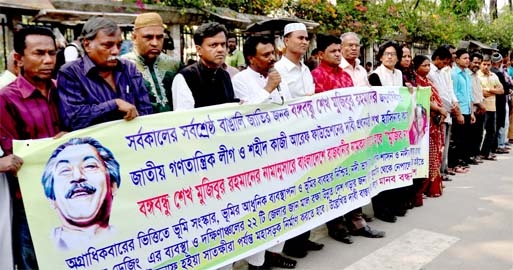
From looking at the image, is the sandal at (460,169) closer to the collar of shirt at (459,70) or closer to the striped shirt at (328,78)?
the collar of shirt at (459,70)

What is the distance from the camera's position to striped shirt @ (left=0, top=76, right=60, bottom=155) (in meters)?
2.27

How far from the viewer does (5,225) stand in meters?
2.33

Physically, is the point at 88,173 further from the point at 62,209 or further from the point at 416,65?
the point at 416,65

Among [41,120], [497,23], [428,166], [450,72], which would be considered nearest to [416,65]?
[428,166]

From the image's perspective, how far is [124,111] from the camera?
250cm

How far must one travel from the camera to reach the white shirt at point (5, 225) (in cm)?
230

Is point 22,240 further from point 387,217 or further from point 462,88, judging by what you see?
point 462,88

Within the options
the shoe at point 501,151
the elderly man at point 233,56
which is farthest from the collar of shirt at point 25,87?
the shoe at point 501,151

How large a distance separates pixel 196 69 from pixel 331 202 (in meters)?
1.55

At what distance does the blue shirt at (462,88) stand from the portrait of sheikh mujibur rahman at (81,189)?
5.89m

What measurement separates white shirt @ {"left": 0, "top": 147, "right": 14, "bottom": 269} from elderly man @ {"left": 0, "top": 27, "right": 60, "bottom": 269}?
3 centimetres

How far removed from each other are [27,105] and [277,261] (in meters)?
2.08

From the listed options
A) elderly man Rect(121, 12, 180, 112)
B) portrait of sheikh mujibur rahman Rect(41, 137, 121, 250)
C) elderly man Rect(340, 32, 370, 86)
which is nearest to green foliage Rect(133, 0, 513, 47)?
elderly man Rect(340, 32, 370, 86)

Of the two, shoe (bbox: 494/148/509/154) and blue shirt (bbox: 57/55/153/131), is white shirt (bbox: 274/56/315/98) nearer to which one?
blue shirt (bbox: 57/55/153/131)
